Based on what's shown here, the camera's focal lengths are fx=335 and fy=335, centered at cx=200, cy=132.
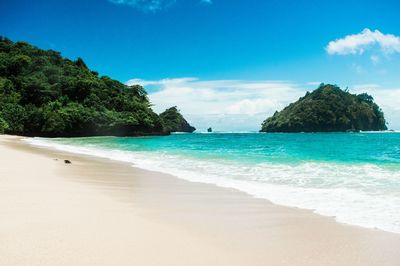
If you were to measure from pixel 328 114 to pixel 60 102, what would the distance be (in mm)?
105154

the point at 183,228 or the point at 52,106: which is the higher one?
the point at 52,106

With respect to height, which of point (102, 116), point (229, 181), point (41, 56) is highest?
point (41, 56)

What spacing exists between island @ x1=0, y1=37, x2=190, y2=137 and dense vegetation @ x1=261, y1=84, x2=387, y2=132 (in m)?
70.8

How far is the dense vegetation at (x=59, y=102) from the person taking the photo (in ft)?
200

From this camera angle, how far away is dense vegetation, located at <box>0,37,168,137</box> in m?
61.0

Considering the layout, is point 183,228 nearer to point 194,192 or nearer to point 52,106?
point 194,192

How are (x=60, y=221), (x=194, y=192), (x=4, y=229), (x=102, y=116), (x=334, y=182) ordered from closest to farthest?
1. (x=4, y=229)
2. (x=60, y=221)
3. (x=194, y=192)
4. (x=334, y=182)
5. (x=102, y=116)

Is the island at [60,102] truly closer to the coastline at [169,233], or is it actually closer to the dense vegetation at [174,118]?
the dense vegetation at [174,118]

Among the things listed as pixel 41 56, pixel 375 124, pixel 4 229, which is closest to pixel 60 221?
pixel 4 229

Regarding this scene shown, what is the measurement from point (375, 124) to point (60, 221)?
17340 centimetres

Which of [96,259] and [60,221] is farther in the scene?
[60,221]

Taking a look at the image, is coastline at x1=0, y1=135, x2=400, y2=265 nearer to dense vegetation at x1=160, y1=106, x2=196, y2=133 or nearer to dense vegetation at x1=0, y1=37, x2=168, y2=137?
dense vegetation at x1=0, y1=37, x2=168, y2=137

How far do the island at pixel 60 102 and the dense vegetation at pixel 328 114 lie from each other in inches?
2786

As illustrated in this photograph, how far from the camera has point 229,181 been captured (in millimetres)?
10148
